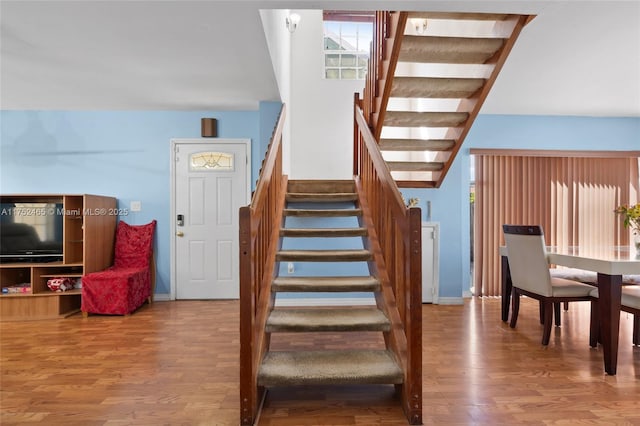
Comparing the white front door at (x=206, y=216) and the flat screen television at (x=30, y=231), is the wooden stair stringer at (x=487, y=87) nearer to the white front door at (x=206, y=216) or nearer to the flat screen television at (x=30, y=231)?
the white front door at (x=206, y=216)

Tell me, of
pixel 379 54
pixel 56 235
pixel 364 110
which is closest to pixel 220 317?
pixel 56 235

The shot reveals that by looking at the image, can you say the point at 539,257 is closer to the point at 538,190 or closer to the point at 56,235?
the point at 538,190

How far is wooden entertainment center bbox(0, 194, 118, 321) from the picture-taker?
3900 millimetres

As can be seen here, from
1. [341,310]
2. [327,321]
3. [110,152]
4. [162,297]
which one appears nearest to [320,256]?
[341,310]

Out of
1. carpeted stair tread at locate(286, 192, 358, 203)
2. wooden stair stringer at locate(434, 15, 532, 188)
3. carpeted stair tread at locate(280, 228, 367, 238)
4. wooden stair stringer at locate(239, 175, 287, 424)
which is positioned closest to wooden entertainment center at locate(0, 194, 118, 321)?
carpeted stair tread at locate(286, 192, 358, 203)

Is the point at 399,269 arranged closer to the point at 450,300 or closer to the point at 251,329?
the point at 251,329

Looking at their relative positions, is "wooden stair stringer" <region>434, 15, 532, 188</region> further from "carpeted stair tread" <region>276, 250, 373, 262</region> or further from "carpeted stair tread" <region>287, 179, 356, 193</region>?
"carpeted stair tread" <region>276, 250, 373, 262</region>

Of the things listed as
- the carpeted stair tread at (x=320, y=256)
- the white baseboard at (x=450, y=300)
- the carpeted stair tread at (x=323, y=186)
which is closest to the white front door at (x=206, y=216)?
the carpeted stair tread at (x=323, y=186)

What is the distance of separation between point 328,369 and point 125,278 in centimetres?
289

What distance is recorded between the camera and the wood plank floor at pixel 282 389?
202 centimetres

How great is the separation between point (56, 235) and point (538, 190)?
5.94 metres

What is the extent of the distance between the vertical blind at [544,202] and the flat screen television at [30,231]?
200 inches

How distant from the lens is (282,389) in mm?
2332

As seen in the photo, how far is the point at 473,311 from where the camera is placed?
4176mm
